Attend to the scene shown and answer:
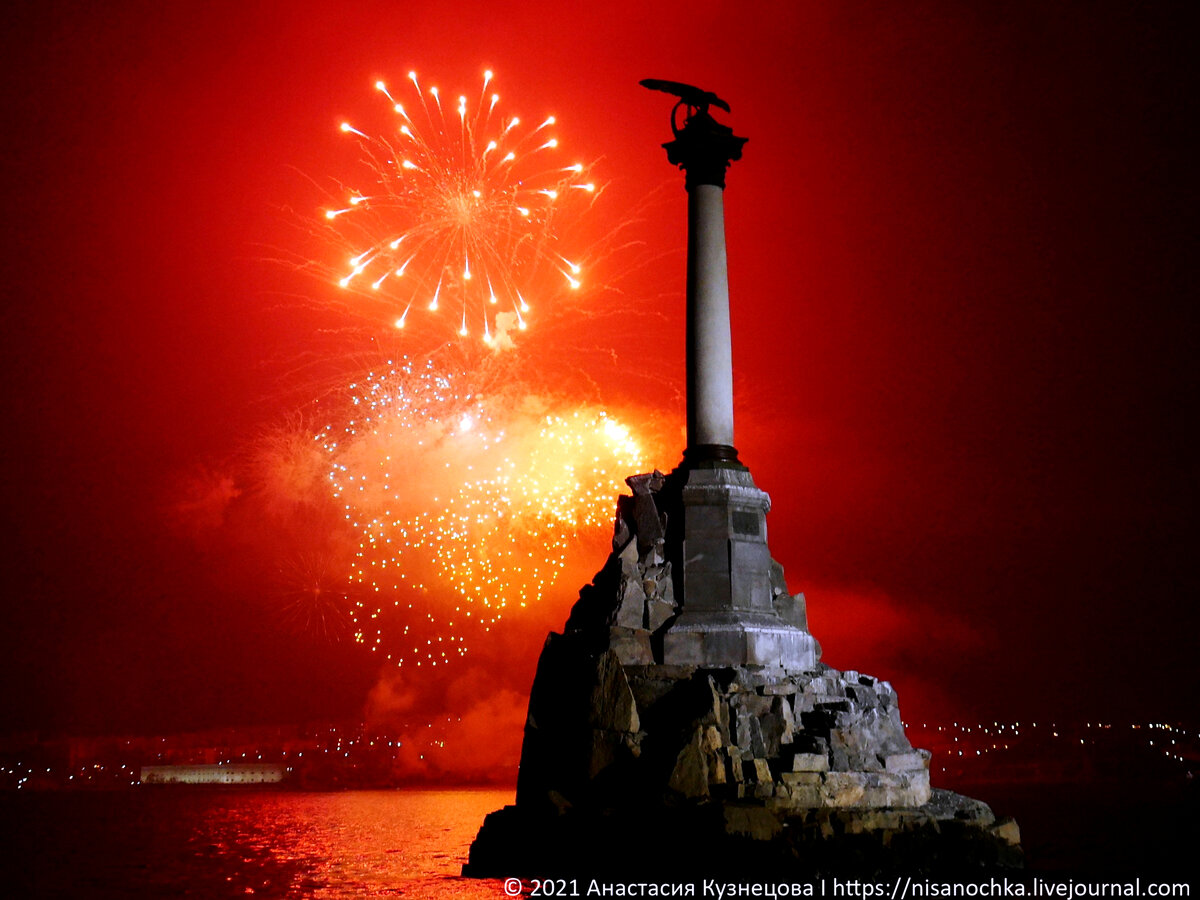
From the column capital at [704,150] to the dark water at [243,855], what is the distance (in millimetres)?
16853

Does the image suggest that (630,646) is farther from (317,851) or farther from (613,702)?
(317,851)

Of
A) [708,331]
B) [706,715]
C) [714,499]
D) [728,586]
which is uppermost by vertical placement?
[708,331]

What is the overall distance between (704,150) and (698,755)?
45.8 ft

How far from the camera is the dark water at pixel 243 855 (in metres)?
33.1

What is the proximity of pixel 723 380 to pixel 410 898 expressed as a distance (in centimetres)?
1417

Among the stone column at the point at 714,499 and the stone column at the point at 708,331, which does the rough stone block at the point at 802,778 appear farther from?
the stone column at the point at 708,331

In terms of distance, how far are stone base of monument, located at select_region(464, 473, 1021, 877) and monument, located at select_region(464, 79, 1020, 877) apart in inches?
1.5

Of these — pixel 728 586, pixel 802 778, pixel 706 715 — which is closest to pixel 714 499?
pixel 728 586

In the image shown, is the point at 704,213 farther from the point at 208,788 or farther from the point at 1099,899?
the point at 208,788

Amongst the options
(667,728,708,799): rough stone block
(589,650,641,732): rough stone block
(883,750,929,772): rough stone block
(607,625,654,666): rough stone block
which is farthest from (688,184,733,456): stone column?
(883,750,929,772): rough stone block

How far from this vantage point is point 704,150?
28.3 metres

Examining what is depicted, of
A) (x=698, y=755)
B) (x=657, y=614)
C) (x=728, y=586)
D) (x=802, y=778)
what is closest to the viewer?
(x=698, y=755)

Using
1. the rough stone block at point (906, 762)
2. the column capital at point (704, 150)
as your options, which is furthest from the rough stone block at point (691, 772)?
the column capital at point (704, 150)

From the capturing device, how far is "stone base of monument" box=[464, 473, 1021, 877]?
21.9 metres
